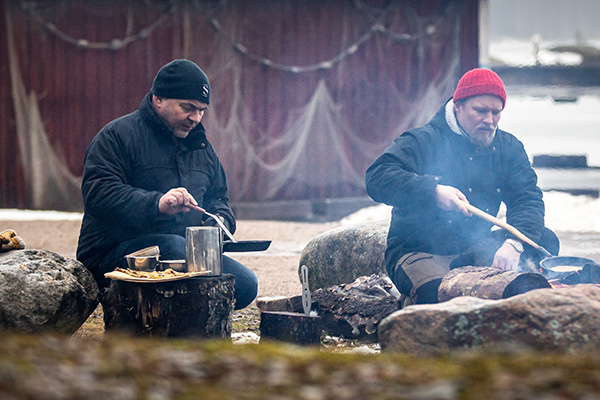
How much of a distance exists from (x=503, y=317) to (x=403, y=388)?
1715 millimetres

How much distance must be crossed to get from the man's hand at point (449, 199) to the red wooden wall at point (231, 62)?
31.0ft

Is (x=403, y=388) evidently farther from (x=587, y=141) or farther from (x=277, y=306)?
(x=587, y=141)

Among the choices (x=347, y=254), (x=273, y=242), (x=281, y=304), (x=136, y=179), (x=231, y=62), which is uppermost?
(x=231, y=62)

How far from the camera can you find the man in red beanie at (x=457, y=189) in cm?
479

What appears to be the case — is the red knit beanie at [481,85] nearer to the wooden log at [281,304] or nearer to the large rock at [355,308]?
the large rock at [355,308]

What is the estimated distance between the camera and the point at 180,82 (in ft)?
16.0

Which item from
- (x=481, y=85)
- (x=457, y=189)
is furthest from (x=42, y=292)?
(x=481, y=85)

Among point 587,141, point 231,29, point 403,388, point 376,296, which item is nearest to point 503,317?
point 403,388

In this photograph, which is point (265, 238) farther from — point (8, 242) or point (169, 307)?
point (169, 307)

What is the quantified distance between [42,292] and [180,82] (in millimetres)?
1518

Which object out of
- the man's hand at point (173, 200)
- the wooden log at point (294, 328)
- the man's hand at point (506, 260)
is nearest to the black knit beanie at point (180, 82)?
the man's hand at point (173, 200)

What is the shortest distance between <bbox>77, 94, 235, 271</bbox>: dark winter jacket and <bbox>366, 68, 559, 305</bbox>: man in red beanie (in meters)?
1.16

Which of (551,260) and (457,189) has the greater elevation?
(457,189)

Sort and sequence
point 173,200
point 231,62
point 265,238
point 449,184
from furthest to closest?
point 231,62
point 265,238
point 449,184
point 173,200
